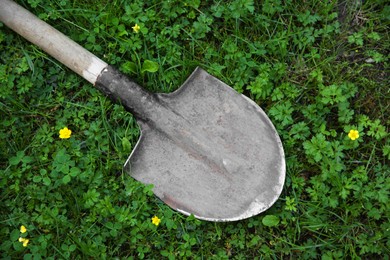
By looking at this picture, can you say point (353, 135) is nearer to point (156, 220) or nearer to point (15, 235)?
point (156, 220)

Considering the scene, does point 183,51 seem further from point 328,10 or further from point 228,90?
point 328,10

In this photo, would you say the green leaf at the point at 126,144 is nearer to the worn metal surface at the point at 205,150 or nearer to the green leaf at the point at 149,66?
the worn metal surface at the point at 205,150

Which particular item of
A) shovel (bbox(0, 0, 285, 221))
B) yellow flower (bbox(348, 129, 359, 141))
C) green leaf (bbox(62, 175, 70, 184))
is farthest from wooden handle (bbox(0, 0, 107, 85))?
yellow flower (bbox(348, 129, 359, 141))

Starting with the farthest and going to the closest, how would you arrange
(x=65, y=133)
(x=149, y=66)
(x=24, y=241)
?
(x=149, y=66) → (x=65, y=133) → (x=24, y=241)

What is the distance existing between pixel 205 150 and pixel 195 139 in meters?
0.10

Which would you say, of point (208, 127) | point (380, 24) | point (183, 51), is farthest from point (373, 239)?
point (183, 51)

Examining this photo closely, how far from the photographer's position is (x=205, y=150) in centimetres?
277

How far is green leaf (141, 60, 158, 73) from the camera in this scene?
9.87 ft

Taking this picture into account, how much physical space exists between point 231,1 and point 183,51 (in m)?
0.51

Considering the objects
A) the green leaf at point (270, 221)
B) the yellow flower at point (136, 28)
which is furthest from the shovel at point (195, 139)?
the yellow flower at point (136, 28)

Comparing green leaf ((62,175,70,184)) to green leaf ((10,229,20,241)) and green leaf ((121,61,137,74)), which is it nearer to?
green leaf ((10,229,20,241))

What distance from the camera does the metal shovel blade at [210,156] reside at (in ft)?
8.89

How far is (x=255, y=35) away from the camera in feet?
10.3

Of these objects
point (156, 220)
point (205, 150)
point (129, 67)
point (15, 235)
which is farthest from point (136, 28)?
point (15, 235)
